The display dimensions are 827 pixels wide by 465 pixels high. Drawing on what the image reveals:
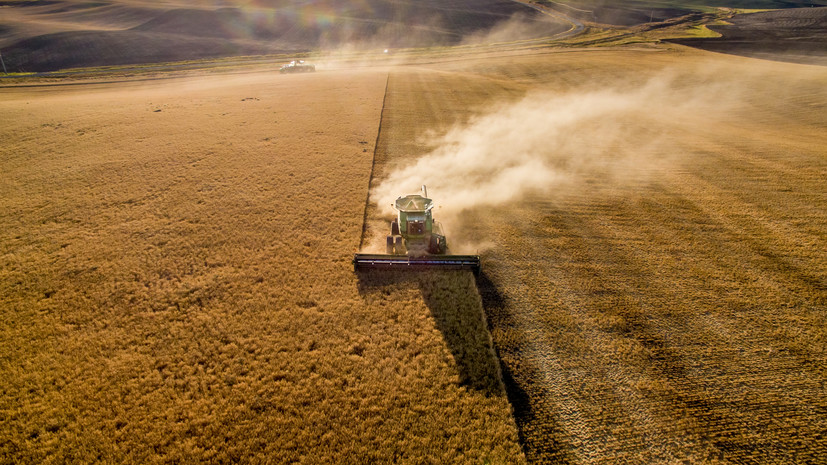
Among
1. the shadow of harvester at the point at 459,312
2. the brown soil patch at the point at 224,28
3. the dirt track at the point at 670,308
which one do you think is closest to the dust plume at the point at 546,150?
the dirt track at the point at 670,308

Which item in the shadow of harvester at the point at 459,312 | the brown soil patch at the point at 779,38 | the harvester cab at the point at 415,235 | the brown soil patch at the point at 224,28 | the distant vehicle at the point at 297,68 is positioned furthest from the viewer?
the brown soil patch at the point at 224,28

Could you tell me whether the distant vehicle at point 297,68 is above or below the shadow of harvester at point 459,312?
above

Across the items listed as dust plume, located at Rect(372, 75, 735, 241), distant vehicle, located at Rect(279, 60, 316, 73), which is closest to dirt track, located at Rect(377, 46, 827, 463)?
dust plume, located at Rect(372, 75, 735, 241)

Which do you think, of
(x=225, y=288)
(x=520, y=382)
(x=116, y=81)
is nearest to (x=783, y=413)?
(x=520, y=382)

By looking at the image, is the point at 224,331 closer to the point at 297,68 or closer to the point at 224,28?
the point at 297,68

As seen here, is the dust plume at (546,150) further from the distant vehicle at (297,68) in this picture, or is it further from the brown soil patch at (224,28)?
the brown soil patch at (224,28)

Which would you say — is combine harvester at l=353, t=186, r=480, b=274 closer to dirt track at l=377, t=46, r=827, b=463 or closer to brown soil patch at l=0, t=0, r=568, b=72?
dirt track at l=377, t=46, r=827, b=463
